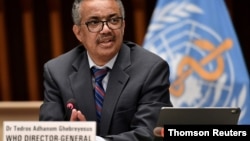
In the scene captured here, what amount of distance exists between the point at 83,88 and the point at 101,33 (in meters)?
0.26

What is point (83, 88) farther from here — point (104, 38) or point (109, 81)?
point (104, 38)

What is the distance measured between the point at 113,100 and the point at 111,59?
0.73ft

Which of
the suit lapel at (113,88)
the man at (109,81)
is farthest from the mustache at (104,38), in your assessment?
the suit lapel at (113,88)

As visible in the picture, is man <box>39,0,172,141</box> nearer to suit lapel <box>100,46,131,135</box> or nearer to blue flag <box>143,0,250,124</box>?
suit lapel <box>100,46,131,135</box>

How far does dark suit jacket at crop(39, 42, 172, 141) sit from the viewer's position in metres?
2.44

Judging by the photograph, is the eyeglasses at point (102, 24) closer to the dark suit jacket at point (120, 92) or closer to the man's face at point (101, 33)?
the man's face at point (101, 33)

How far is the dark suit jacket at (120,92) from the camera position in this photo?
244 centimetres

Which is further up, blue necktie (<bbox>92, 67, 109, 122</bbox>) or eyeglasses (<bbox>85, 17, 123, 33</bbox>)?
eyeglasses (<bbox>85, 17, 123, 33</bbox>)

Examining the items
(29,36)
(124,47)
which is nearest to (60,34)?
(29,36)

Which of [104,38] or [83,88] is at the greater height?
[104,38]

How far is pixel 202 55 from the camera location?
4027 millimetres

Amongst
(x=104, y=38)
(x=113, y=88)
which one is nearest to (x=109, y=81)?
(x=113, y=88)

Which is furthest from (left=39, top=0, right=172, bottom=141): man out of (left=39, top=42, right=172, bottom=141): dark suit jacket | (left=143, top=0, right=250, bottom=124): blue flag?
(left=143, top=0, right=250, bottom=124): blue flag

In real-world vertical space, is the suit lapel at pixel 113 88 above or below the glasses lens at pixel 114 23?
below
